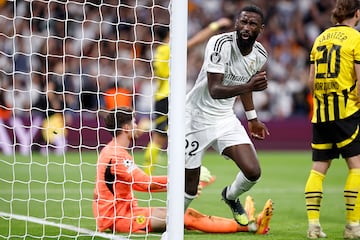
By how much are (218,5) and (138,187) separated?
14.1 m

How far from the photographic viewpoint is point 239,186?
6988 mm

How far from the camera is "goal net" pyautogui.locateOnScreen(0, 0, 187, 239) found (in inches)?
279

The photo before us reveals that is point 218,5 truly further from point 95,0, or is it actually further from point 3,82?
point 3,82

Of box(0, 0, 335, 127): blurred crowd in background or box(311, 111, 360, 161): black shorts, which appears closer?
box(311, 111, 360, 161): black shorts

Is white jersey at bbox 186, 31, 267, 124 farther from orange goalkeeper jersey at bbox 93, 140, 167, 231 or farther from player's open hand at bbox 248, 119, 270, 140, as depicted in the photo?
orange goalkeeper jersey at bbox 93, 140, 167, 231

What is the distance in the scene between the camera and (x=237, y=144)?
680 centimetres

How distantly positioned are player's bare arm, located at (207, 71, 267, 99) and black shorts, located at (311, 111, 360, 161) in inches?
40.7

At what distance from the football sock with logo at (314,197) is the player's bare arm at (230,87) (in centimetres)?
116

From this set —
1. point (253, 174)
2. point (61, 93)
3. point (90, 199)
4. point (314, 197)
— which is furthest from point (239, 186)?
point (61, 93)

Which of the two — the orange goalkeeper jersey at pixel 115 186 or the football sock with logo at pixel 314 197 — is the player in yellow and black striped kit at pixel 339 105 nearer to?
the football sock with logo at pixel 314 197

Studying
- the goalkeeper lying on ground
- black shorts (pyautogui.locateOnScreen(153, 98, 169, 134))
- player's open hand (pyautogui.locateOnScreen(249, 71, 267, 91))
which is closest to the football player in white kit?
the goalkeeper lying on ground

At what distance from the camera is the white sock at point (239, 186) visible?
688cm

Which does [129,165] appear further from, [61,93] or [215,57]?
[61,93]

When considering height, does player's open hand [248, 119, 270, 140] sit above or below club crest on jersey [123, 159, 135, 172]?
above
